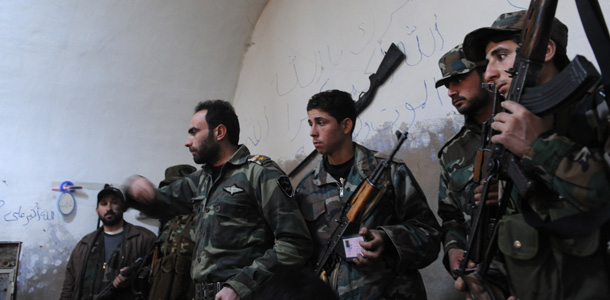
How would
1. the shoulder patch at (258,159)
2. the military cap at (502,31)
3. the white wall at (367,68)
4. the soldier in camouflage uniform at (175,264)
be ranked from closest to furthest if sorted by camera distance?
the military cap at (502,31), the shoulder patch at (258,159), the white wall at (367,68), the soldier in camouflage uniform at (175,264)

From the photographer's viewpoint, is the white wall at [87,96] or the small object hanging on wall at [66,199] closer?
the white wall at [87,96]

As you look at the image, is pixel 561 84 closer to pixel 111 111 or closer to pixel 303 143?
pixel 303 143

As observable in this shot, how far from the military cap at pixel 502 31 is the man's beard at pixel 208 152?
3.76ft

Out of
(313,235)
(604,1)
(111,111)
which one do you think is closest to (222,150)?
(313,235)

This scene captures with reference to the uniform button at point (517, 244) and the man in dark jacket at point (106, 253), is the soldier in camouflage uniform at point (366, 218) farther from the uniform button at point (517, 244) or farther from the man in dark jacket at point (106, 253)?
the man in dark jacket at point (106, 253)

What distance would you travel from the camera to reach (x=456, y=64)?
1.82m

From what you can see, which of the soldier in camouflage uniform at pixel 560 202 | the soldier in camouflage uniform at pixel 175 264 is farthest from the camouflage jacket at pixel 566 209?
the soldier in camouflage uniform at pixel 175 264

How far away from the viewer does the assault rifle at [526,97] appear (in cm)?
100

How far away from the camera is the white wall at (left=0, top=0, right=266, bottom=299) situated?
3600 mm

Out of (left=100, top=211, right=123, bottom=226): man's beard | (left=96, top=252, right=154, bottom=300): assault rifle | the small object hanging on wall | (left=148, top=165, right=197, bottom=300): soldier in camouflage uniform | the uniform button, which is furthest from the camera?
the small object hanging on wall

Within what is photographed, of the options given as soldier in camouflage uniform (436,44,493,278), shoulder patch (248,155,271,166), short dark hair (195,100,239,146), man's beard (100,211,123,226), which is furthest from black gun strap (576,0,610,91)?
man's beard (100,211,123,226)

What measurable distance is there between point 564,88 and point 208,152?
4.88 feet

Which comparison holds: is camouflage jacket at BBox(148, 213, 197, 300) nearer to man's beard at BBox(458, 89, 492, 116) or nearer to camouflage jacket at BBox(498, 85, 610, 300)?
man's beard at BBox(458, 89, 492, 116)

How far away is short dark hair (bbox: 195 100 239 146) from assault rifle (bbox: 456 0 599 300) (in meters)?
1.25
